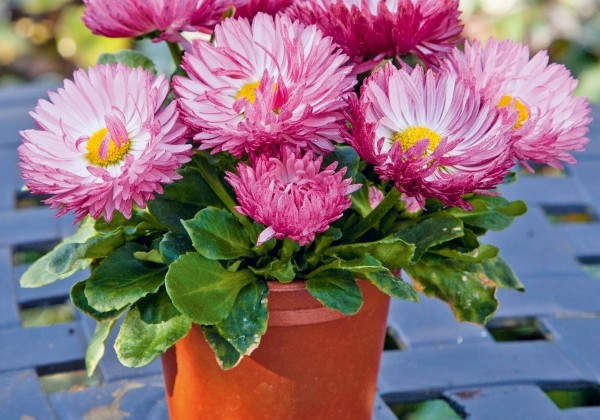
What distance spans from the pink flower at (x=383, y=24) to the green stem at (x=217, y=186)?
158 mm

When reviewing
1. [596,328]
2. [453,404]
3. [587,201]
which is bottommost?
[453,404]

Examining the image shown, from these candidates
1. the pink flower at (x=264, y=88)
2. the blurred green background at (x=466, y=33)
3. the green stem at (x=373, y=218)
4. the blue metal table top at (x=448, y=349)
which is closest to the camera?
the pink flower at (x=264, y=88)

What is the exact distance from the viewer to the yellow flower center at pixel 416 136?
78cm

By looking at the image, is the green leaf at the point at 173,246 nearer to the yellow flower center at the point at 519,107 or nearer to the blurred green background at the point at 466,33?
the yellow flower center at the point at 519,107

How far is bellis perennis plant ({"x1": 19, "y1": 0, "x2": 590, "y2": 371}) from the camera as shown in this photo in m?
0.73

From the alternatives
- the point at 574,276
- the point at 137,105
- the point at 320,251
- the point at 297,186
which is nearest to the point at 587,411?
the point at 574,276

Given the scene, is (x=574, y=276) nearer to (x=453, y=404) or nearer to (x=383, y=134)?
(x=453, y=404)

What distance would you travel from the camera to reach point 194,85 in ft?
2.49

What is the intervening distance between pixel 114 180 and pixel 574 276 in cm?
88

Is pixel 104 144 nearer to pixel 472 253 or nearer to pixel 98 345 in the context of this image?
pixel 98 345

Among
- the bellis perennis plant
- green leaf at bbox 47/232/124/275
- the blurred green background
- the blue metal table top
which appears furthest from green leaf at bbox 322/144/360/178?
the blurred green background

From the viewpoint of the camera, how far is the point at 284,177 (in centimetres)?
75

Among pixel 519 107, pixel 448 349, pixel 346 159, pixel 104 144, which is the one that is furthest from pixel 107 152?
pixel 448 349

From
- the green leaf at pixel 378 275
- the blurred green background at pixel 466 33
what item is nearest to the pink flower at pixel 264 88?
the green leaf at pixel 378 275
